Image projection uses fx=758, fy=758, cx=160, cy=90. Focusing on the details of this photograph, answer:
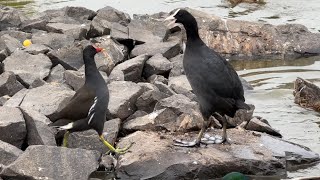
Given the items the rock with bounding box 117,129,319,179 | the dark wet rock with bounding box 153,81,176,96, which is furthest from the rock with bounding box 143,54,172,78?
the rock with bounding box 117,129,319,179

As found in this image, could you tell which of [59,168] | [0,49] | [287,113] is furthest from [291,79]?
[59,168]

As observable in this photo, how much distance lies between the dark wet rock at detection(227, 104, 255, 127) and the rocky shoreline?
0.01 m

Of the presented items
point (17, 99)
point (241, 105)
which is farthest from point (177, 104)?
point (17, 99)

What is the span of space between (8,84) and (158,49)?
2.94 m

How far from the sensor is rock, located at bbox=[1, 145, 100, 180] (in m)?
7.49

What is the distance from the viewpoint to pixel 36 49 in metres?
11.3

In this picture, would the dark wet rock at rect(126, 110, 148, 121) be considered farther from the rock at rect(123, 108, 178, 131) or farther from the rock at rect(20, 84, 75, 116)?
the rock at rect(20, 84, 75, 116)

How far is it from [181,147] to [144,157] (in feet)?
1.68

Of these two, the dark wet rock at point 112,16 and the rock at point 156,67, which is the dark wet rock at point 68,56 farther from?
the dark wet rock at point 112,16

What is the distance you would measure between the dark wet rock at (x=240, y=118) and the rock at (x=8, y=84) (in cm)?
286

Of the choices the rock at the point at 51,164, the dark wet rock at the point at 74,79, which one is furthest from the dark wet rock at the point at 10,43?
the rock at the point at 51,164

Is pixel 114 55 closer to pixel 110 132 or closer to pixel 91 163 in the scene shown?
pixel 110 132

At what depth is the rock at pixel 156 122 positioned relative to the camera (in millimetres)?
9008

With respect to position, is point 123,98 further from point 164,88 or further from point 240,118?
point 240,118
